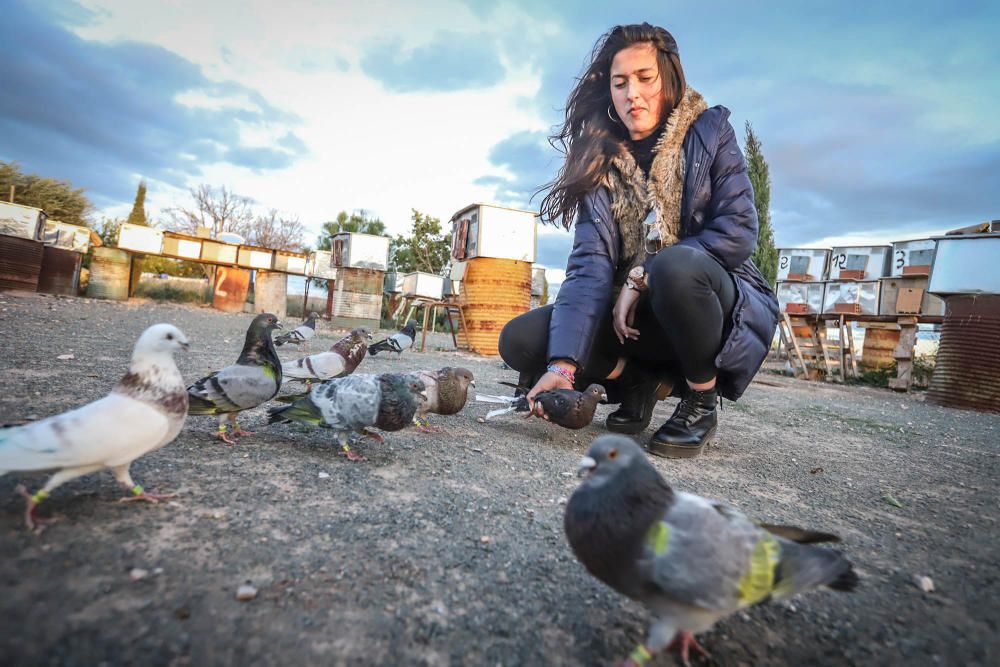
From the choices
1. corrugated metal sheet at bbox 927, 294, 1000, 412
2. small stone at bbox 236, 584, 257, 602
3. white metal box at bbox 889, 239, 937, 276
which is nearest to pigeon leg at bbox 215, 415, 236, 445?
small stone at bbox 236, 584, 257, 602

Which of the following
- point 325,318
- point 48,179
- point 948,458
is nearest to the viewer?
point 948,458

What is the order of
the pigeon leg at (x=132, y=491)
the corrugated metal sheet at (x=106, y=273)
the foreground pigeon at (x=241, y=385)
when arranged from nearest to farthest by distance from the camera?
the pigeon leg at (x=132, y=491) → the foreground pigeon at (x=241, y=385) → the corrugated metal sheet at (x=106, y=273)

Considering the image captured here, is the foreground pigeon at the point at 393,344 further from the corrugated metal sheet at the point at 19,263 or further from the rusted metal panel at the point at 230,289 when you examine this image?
the rusted metal panel at the point at 230,289

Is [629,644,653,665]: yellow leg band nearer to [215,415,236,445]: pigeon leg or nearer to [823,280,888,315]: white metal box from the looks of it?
[215,415,236,445]: pigeon leg

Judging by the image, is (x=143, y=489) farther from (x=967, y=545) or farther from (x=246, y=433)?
(x=967, y=545)

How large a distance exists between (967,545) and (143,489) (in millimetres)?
2880

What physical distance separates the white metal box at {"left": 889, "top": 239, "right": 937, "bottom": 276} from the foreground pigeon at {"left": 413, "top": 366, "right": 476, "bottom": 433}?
420 inches

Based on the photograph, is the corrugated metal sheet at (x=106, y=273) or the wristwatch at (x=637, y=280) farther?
the corrugated metal sheet at (x=106, y=273)

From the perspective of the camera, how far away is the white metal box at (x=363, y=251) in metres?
12.0

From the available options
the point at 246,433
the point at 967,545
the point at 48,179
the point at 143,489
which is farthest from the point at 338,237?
the point at 48,179

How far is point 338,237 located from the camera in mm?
12523

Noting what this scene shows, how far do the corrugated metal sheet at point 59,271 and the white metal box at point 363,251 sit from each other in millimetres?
8590

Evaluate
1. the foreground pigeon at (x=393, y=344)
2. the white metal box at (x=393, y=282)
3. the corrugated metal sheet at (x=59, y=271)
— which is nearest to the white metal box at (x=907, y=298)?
the foreground pigeon at (x=393, y=344)

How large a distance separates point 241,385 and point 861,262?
1378 cm
